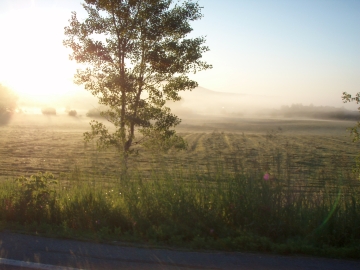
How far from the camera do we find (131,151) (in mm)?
11594

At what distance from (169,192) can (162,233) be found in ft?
4.08

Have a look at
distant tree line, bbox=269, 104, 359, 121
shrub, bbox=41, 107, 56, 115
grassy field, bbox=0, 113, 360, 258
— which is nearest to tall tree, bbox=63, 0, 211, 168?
grassy field, bbox=0, 113, 360, 258

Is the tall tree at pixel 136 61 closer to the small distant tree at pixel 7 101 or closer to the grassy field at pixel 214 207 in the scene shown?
the grassy field at pixel 214 207

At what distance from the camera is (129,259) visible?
543 cm

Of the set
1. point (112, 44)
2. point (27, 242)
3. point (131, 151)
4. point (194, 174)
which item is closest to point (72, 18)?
point (112, 44)

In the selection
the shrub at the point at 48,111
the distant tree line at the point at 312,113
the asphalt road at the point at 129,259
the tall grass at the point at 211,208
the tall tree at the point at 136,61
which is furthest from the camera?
the shrub at the point at 48,111

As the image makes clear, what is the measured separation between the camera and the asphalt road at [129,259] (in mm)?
5184

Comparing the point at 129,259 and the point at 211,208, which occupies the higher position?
the point at 211,208

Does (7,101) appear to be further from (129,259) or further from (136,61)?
(129,259)

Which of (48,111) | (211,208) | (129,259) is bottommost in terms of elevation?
(129,259)

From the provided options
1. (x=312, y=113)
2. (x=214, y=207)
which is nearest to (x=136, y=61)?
(x=214, y=207)

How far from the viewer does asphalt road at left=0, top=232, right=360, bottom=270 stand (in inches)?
204

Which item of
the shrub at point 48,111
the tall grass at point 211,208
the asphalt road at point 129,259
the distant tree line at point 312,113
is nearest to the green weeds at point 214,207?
the tall grass at point 211,208

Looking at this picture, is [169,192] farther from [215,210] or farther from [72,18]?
[72,18]
